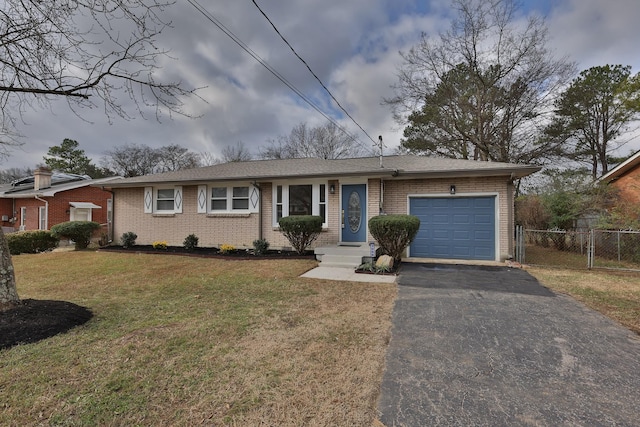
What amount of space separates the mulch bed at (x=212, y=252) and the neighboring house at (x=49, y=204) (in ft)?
20.8

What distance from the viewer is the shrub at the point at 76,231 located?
11.5 m

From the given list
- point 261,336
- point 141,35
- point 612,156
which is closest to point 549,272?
point 261,336

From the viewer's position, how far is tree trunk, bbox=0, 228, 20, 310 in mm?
3551

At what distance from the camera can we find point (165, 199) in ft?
37.8

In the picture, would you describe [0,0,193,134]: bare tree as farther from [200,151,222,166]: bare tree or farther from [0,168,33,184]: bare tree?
[0,168,33,184]: bare tree

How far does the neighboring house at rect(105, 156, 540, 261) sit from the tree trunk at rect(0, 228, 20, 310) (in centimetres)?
659

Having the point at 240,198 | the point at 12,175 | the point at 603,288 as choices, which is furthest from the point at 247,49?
the point at 12,175

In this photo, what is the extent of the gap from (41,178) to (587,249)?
2623 centimetres

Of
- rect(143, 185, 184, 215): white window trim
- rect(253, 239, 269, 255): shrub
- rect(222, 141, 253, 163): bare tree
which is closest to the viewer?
rect(253, 239, 269, 255): shrub

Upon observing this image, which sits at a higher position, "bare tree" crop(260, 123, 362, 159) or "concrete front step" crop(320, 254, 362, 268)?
"bare tree" crop(260, 123, 362, 159)

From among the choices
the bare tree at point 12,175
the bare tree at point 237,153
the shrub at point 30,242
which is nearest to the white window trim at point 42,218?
the shrub at point 30,242

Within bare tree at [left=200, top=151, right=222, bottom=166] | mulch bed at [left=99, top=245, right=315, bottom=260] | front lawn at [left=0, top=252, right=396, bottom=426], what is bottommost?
front lawn at [left=0, top=252, right=396, bottom=426]

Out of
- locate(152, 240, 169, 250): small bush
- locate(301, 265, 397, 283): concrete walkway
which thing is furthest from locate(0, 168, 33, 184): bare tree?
locate(301, 265, 397, 283): concrete walkway

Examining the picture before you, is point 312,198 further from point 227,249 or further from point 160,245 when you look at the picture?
point 160,245
